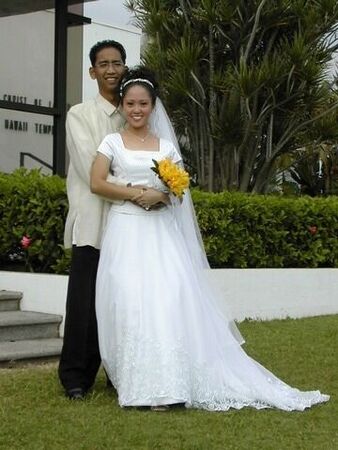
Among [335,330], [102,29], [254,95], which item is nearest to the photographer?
[335,330]

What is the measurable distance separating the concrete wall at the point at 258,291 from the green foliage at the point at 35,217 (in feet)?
1.21

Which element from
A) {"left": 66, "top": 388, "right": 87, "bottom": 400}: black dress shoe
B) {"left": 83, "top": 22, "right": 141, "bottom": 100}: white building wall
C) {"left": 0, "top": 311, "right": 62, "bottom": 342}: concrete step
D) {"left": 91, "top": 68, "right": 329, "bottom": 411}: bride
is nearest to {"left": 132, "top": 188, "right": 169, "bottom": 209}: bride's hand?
{"left": 91, "top": 68, "right": 329, "bottom": 411}: bride

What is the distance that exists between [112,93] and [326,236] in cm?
538

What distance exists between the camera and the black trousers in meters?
5.54

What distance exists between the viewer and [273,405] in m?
5.33

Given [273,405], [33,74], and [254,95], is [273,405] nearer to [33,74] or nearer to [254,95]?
[254,95]

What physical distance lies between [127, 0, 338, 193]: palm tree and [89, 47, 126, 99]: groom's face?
4.63 meters

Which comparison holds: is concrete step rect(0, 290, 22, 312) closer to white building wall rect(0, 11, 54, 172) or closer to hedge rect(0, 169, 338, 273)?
hedge rect(0, 169, 338, 273)

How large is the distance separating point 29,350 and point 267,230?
3.72 m

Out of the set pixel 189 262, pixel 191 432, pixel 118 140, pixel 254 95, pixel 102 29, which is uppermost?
pixel 102 29

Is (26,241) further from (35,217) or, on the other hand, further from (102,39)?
(102,39)

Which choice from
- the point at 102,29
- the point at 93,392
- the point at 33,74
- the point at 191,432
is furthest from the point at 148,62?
the point at 191,432

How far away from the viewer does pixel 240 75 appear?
1016cm

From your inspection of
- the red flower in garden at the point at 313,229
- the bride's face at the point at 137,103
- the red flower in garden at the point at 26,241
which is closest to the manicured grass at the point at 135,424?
the bride's face at the point at 137,103
